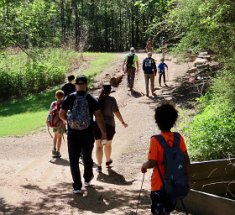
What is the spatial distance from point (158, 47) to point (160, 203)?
932 inches

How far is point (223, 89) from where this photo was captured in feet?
39.1

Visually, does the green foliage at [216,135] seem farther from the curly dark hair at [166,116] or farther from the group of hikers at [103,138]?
the curly dark hair at [166,116]

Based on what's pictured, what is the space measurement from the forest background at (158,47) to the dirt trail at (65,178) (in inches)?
57.1

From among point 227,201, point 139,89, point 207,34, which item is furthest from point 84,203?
point 139,89

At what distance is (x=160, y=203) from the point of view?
15.5ft

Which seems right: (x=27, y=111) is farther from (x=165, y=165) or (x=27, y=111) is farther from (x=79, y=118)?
(x=165, y=165)

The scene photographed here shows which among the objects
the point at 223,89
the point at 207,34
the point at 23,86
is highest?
the point at 207,34

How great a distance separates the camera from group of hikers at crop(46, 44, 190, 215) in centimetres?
467

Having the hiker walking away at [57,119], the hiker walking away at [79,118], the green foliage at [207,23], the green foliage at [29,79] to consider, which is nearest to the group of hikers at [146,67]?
the green foliage at [207,23]

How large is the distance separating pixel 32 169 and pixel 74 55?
2184 cm

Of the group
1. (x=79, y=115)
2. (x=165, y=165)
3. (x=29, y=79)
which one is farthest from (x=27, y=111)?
(x=165, y=165)

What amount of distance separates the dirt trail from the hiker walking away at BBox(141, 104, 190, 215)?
1744 mm

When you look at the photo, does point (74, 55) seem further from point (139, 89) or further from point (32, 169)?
point (32, 169)

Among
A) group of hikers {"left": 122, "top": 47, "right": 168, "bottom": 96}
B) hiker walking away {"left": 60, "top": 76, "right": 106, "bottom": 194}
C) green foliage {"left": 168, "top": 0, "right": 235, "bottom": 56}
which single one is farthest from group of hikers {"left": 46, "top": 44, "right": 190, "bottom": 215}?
group of hikers {"left": 122, "top": 47, "right": 168, "bottom": 96}
